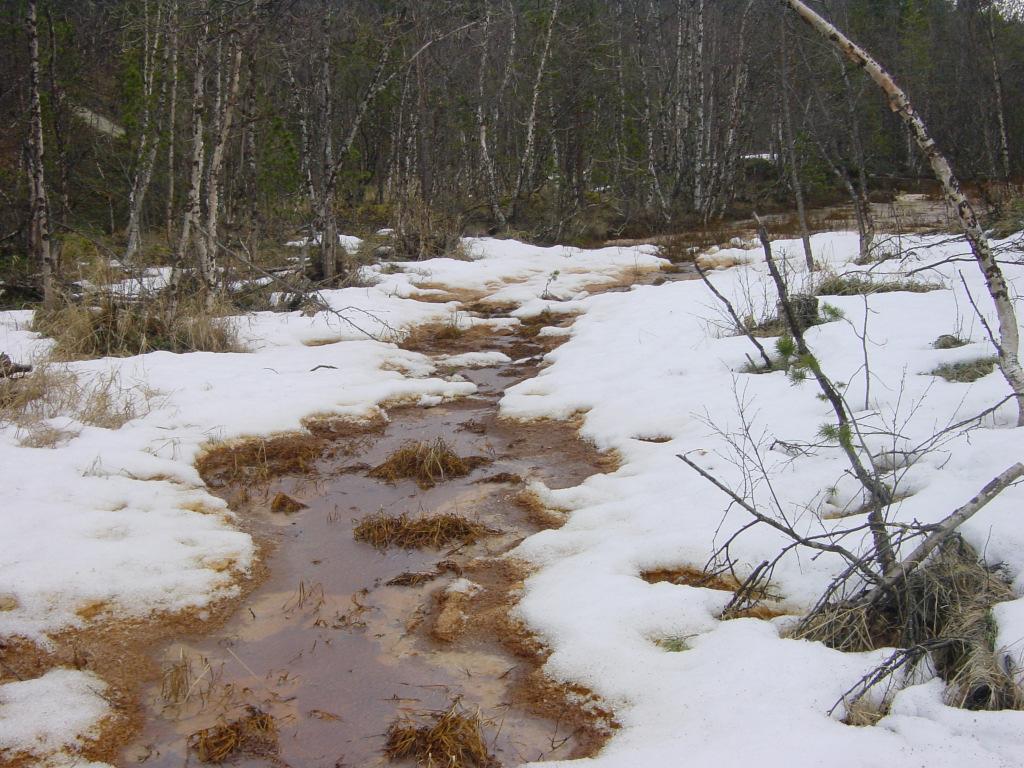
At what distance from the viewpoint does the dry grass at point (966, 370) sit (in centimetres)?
522

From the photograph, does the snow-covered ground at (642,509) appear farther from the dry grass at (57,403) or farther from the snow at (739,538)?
the dry grass at (57,403)

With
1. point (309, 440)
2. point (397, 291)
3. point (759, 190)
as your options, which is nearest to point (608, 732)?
point (309, 440)

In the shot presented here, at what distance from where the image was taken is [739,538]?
3953 mm

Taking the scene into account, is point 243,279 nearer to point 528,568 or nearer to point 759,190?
point 528,568

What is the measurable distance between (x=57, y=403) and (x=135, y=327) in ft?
7.44

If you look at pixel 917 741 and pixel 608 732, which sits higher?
pixel 917 741

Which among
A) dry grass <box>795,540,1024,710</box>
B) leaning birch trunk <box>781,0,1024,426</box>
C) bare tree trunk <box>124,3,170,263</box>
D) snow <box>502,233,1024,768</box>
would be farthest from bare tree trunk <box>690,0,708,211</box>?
dry grass <box>795,540,1024,710</box>

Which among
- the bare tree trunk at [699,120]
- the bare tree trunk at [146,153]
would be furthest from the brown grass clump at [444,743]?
the bare tree trunk at [699,120]

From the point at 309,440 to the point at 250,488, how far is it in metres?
0.87

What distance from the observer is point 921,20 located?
25.8m

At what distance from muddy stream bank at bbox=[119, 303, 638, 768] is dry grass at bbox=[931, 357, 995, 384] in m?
2.40

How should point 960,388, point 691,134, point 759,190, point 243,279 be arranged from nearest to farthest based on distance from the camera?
point 960,388, point 243,279, point 691,134, point 759,190

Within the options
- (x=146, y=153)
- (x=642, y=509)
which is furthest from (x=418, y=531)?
(x=146, y=153)

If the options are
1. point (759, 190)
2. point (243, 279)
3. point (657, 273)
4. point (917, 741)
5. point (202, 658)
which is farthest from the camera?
point (759, 190)
